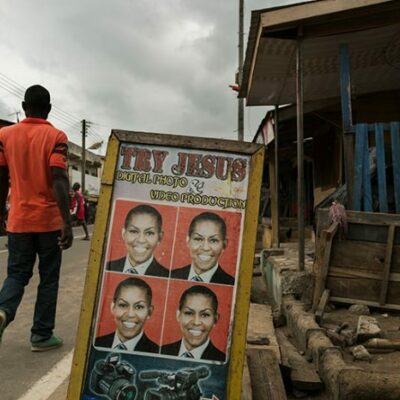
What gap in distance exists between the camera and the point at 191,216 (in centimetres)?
242

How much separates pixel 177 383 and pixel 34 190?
75.4 inches

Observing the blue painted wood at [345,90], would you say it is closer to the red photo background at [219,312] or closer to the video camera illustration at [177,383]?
the red photo background at [219,312]

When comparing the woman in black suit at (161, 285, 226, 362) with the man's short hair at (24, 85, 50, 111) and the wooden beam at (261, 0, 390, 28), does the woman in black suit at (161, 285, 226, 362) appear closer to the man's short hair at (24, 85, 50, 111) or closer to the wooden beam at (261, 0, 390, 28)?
the man's short hair at (24, 85, 50, 111)

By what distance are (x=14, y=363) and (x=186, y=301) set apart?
6.06 feet

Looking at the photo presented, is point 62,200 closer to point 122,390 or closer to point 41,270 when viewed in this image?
point 41,270

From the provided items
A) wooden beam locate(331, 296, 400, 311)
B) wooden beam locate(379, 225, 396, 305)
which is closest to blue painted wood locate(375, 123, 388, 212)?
wooden beam locate(379, 225, 396, 305)

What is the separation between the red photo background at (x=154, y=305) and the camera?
Result: 2.35 meters

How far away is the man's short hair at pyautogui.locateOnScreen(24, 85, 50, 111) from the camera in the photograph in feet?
11.8

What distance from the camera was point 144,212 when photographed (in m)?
2.44

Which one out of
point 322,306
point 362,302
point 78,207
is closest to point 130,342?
point 322,306

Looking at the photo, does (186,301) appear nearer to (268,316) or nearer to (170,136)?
(170,136)

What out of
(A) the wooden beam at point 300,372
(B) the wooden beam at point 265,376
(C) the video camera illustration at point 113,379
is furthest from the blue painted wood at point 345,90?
(C) the video camera illustration at point 113,379

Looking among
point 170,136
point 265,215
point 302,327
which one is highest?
point 265,215

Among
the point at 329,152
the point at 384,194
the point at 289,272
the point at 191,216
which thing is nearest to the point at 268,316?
the point at 289,272
